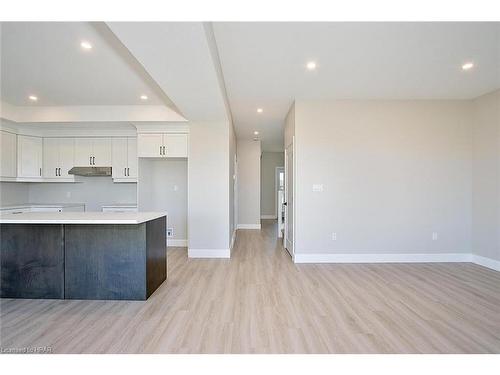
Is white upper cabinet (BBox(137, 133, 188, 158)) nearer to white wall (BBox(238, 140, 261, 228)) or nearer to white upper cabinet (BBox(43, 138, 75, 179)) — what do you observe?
white upper cabinet (BBox(43, 138, 75, 179))

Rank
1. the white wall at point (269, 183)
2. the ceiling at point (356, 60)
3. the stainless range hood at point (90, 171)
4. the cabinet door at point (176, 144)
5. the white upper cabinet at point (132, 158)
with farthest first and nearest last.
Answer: the white wall at point (269, 183), the white upper cabinet at point (132, 158), the stainless range hood at point (90, 171), the cabinet door at point (176, 144), the ceiling at point (356, 60)

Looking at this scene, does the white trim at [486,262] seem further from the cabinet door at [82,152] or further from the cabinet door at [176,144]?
the cabinet door at [82,152]

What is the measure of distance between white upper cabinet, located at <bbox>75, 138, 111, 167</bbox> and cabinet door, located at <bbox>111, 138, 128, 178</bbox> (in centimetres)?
12

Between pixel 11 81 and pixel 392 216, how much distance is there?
6.00m

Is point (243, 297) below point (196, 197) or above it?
below

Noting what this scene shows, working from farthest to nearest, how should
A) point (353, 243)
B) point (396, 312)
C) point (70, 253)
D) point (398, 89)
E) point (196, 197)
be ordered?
point (196, 197) < point (353, 243) < point (398, 89) < point (70, 253) < point (396, 312)

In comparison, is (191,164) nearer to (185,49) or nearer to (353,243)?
(185,49)

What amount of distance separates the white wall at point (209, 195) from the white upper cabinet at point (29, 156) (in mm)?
3175

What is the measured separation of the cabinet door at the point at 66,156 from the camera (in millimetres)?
5223

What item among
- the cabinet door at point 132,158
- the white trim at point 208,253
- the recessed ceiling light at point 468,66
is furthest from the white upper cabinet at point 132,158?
the recessed ceiling light at point 468,66

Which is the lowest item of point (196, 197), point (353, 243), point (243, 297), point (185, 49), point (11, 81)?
point (243, 297)

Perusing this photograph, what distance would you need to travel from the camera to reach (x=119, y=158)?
5223 millimetres

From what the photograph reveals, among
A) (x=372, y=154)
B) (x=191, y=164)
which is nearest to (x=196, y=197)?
(x=191, y=164)
